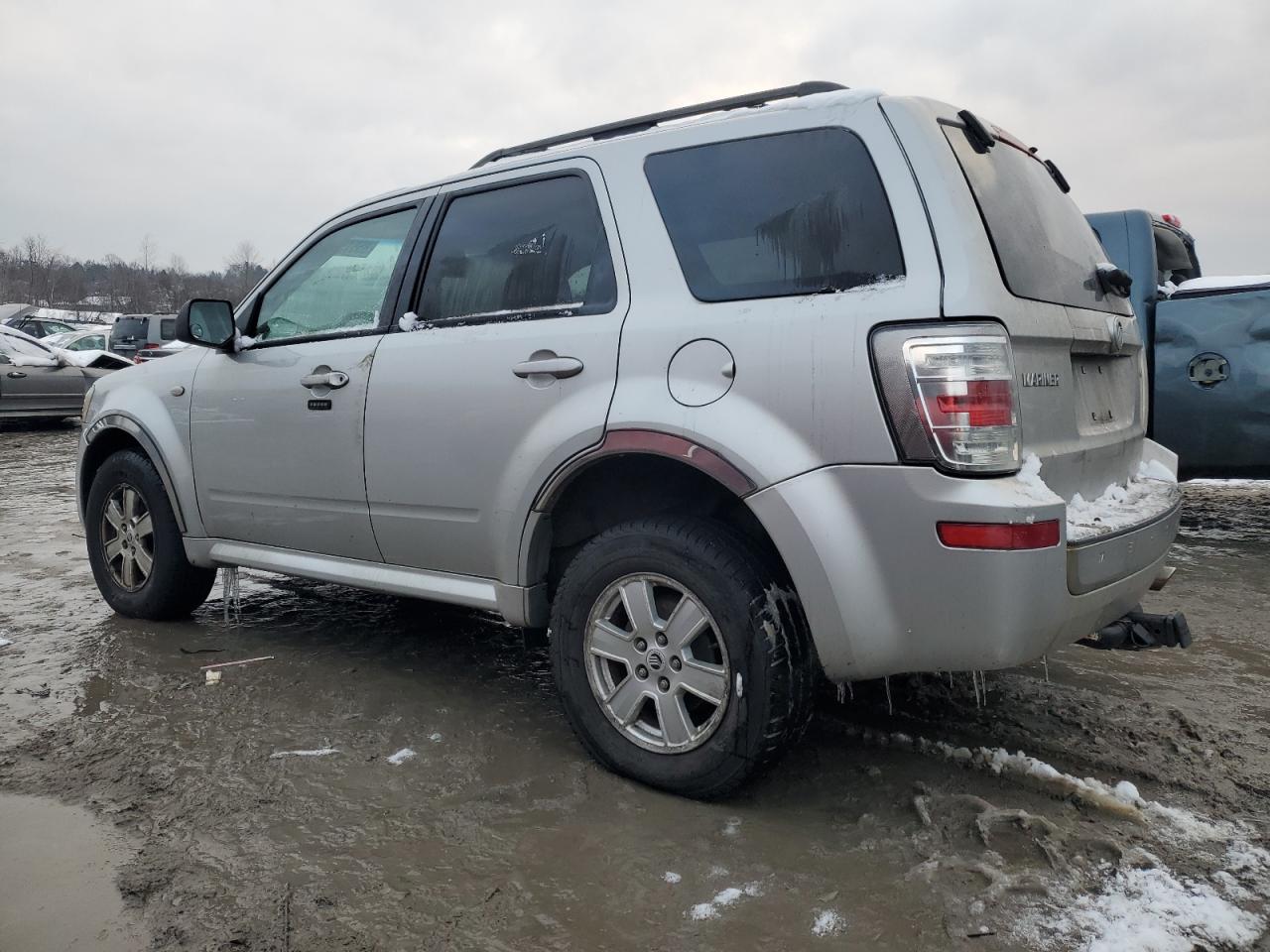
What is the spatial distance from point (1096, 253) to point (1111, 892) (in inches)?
78.1

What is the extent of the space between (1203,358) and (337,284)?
4772mm

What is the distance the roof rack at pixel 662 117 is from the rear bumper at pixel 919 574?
3.98 ft

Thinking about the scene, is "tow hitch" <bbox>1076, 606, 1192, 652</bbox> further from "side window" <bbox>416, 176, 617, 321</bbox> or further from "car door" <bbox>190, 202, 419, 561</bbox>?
"car door" <bbox>190, 202, 419, 561</bbox>

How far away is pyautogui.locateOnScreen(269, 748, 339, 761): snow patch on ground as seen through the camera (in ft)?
10.1

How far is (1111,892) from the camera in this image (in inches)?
88.0

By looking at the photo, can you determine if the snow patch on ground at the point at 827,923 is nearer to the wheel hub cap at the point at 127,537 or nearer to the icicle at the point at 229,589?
the icicle at the point at 229,589

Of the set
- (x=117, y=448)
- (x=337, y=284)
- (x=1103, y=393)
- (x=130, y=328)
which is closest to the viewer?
(x=1103, y=393)

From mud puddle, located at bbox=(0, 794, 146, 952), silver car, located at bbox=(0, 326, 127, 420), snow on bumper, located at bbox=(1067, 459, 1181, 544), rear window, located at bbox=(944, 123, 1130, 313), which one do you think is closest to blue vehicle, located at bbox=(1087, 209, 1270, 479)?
snow on bumper, located at bbox=(1067, 459, 1181, 544)

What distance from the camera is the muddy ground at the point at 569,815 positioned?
2170 mm

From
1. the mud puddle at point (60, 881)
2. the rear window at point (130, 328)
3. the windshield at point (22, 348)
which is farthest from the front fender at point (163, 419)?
the rear window at point (130, 328)

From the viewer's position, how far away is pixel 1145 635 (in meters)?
2.78

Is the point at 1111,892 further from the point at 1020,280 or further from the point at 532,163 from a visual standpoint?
the point at 532,163

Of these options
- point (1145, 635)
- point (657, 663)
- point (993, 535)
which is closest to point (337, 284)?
point (657, 663)

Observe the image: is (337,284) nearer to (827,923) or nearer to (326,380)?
(326,380)
